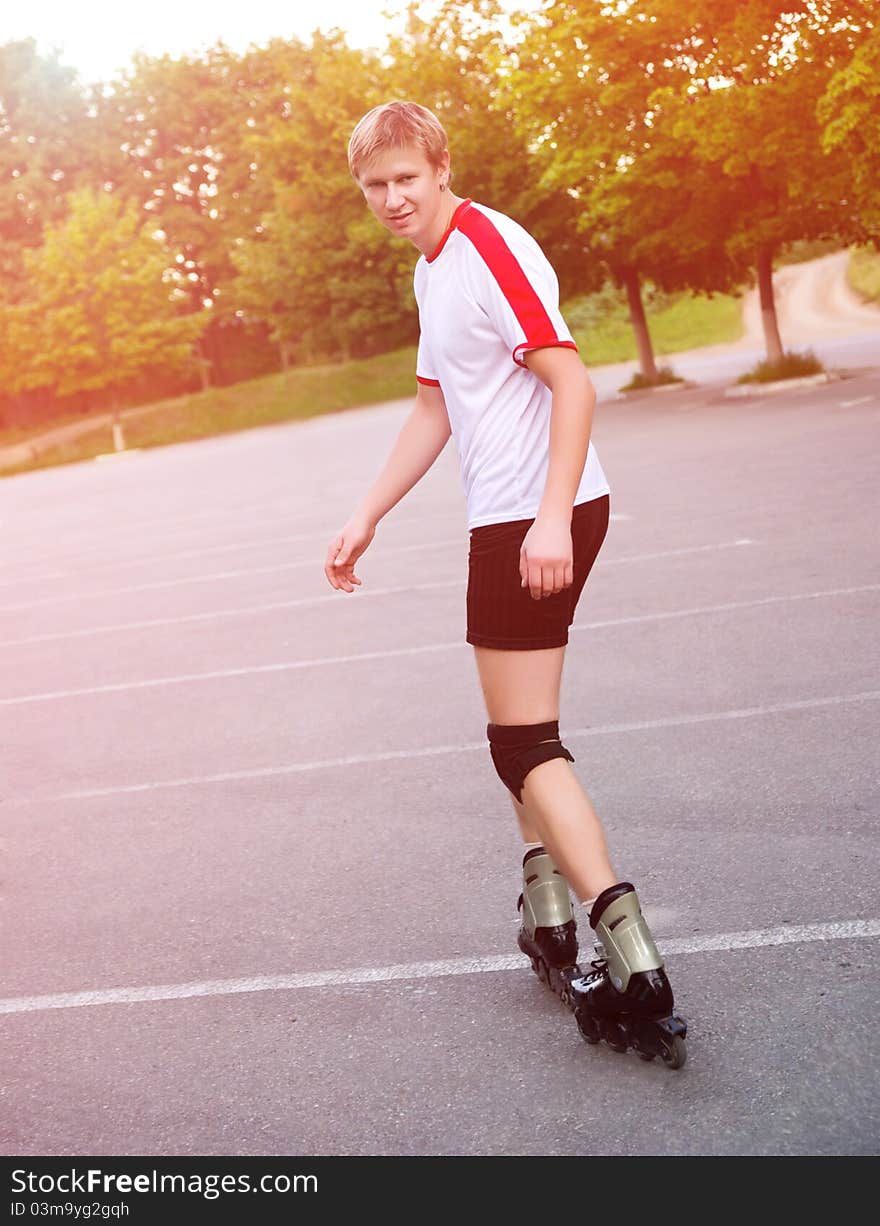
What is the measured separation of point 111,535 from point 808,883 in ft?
52.7

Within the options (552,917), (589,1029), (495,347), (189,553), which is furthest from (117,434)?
(589,1029)

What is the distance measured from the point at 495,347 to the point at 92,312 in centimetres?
5101

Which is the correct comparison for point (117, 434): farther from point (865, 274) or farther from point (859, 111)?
point (859, 111)

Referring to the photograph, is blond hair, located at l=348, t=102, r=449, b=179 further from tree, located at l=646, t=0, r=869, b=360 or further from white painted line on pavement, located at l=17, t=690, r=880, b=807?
tree, located at l=646, t=0, r=869, b=360

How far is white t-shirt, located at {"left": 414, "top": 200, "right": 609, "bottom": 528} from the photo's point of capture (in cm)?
317

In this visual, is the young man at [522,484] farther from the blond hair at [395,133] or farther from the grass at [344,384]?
the grass at [344,384]

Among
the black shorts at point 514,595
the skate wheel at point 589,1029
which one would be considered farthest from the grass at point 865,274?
the skate wheel at point 589,1029

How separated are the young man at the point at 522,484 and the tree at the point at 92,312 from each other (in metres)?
49.6

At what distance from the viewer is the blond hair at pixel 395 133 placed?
10.7ft

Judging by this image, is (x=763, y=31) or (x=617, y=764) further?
(x=763, y=31)
